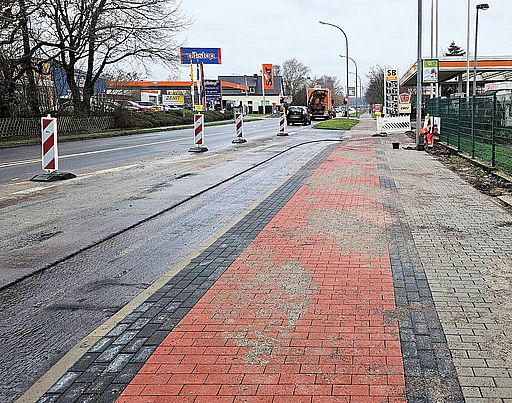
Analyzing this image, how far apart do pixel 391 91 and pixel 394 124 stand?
7.04 meters

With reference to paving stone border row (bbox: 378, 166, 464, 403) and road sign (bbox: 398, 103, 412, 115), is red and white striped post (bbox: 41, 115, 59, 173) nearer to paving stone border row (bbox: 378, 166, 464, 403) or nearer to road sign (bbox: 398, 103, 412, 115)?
paving stone border row (bbox: 378, 166, 464, 403)

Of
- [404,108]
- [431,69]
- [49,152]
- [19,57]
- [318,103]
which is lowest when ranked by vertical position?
[49,152]

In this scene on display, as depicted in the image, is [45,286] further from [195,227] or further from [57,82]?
[57,82]

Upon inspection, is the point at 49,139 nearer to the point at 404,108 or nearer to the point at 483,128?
the point at 483,128

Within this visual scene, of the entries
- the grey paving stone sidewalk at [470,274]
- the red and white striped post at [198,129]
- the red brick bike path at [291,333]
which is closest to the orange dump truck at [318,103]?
the red and white striped post at [198,129]

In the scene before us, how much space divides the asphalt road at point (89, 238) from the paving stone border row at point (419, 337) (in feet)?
7.89

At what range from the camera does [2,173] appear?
1638 centimetres

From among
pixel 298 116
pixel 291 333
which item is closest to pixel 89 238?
pixel 291 333

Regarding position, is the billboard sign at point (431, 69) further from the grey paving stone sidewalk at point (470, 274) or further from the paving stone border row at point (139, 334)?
the paving stone border row at point (139, 334)

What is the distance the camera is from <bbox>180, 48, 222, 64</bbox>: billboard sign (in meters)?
43.2

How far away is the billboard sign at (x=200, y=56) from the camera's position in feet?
142

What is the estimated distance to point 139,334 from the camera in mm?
4566

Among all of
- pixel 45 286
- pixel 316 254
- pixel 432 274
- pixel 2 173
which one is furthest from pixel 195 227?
pixel 2 173

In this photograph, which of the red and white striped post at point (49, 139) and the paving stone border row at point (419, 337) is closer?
the paving stone border row at point (419, 337)
